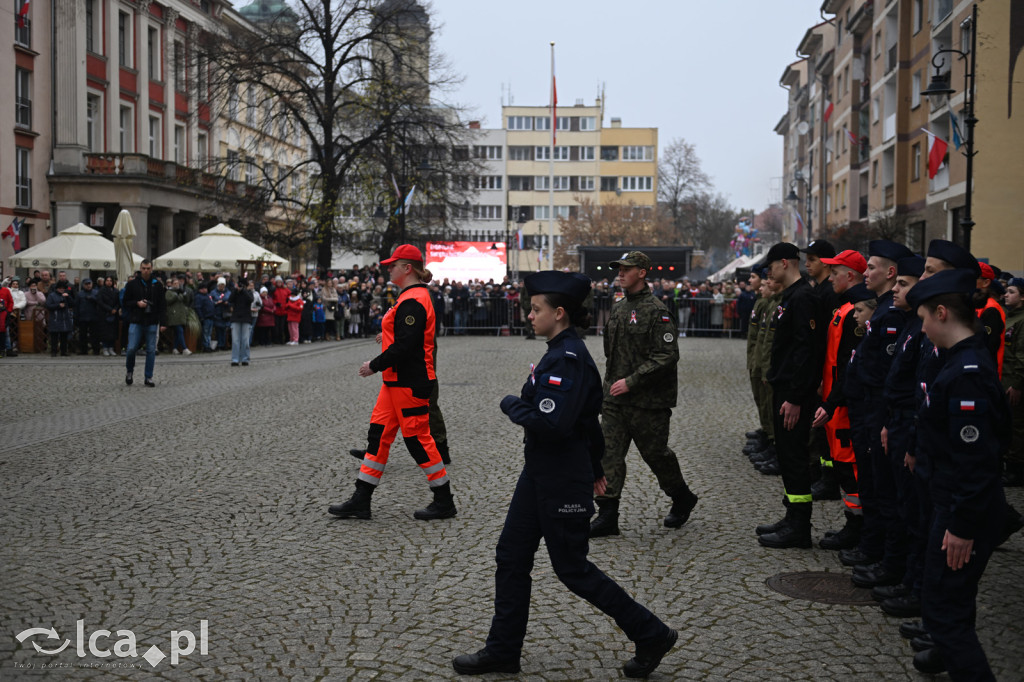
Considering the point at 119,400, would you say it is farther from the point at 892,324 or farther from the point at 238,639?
the point at 892,324

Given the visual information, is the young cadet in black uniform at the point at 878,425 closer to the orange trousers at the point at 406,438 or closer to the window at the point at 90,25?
the orange trousers at the point at 406,438

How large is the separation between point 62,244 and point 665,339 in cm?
2526

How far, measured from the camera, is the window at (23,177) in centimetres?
3978

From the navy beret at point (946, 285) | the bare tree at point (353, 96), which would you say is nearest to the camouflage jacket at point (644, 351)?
the navy beret at point (946, 285)

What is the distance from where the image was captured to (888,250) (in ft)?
20.1

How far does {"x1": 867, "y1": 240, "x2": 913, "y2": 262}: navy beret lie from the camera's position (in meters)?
6.01

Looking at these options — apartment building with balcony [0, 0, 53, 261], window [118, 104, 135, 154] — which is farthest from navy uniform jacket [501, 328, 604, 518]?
window [118, 104, 135, 154]

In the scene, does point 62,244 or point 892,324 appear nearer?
point 892,324

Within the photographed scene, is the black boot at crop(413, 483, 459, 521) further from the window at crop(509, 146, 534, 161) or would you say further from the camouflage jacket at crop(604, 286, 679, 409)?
the window at crop(509, 146, 534, 161)

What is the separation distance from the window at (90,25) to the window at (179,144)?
8919mm

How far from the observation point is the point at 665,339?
701 centimetres

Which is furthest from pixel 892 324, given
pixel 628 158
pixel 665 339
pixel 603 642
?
pixel 628 158

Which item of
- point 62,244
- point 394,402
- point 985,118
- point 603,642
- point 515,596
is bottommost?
A: point 603,642

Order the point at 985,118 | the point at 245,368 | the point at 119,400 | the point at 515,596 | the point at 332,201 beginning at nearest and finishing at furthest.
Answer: the point at 515,596 < the point at 119,400 < the point at 245,368 < the point at 985,118 < the point at 332,201
